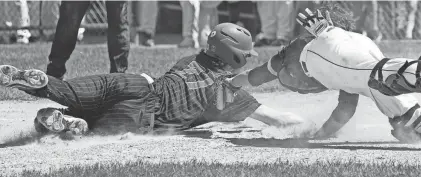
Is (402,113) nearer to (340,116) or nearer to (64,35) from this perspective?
(340,116)

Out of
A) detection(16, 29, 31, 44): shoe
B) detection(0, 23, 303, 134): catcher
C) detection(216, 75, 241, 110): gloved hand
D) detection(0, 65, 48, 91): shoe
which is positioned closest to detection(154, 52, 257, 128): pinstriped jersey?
detection(0, 23, 303, 134): catcher

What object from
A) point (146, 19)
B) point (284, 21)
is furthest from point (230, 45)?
point (146, 19)

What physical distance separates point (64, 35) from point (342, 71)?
4057 millimetres

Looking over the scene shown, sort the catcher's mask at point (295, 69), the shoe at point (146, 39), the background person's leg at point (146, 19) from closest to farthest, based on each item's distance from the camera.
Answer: the catcher's mask at point (295, 69) → the background person's leg at point (146, 19) → the shoe at point (146, 39)

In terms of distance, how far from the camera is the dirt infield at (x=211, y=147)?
18.8 feet

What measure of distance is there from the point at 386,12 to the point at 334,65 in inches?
419

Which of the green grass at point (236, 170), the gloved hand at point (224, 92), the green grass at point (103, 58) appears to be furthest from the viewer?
the green grass at point (103, 58)

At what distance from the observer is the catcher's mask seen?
656 cm

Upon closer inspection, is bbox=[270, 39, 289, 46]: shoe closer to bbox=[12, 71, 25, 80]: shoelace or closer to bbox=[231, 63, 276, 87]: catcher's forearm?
Result: bbox=[231, 63, 276, 87]: catcher's forearm

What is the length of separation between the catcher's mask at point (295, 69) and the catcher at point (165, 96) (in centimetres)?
37

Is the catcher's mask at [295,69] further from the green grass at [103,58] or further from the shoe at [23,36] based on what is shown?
the shoe at [23,36]

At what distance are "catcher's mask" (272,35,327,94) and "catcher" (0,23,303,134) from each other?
368 millimetres

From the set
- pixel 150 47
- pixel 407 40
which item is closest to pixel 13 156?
pixel 150 47

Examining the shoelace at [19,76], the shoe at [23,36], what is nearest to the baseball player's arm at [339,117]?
the shoelace at [19,76]
